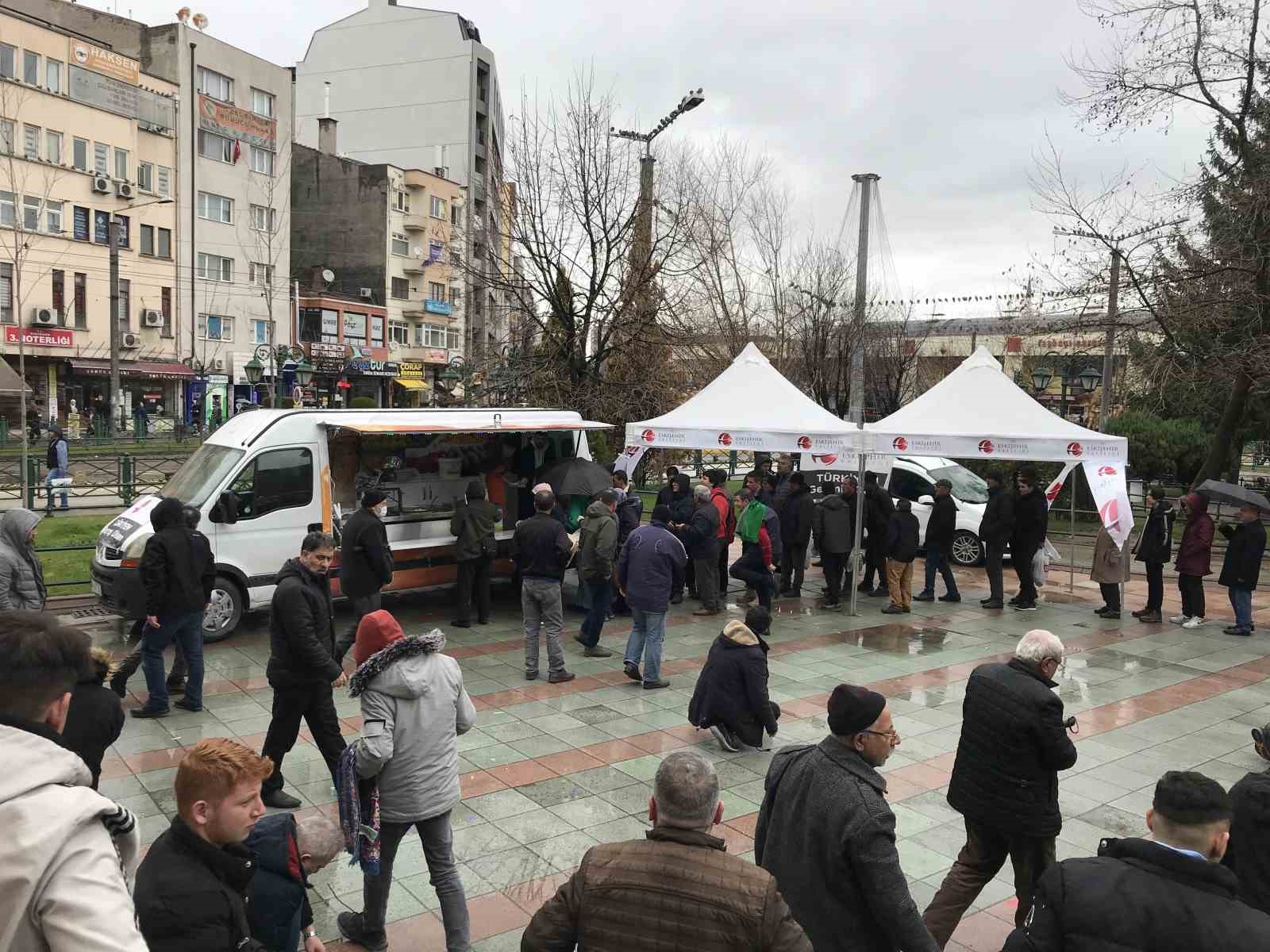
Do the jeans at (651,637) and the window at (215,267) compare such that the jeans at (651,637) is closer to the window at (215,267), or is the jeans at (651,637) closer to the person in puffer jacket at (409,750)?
the person in puffer jacket at (409,750)

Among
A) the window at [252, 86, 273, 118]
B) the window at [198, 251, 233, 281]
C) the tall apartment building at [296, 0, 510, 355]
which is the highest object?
the tall apartment building at [296, 0, 510, 355]

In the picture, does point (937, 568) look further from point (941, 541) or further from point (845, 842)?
point (845, 842)

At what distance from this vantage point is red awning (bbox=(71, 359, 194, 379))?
39375mm

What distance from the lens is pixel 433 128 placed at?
62.8m

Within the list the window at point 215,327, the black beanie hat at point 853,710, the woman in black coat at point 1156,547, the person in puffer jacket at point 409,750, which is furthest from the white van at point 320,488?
the window at point 215,327

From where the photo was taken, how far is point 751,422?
13086mm

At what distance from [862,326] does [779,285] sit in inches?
164

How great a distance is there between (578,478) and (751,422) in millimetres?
2568

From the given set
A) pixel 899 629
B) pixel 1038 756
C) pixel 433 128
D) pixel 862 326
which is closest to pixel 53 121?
pixel 433 128

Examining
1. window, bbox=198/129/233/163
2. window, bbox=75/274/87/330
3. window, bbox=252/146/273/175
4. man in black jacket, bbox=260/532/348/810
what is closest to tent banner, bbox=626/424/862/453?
man in black jacket, bbox=260/532/348/810

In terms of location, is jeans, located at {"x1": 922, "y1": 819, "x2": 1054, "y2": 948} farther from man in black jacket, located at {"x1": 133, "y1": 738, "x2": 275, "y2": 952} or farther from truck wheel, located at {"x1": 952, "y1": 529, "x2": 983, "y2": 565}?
truck wheel, located at {"x1": 952, "y1": 529, "x2": 983, "y2": 565}

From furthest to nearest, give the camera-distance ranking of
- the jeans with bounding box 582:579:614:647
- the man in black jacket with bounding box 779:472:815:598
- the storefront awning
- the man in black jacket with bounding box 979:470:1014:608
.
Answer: the storefront awning → the man in black jacket with bounding box 779:472:815:598 → the man in black jacket with bounding box 979:470:1014:608 → the jeans with bounding box 582:579:614:647

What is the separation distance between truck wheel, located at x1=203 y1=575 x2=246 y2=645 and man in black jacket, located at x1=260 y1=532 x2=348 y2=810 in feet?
14.3

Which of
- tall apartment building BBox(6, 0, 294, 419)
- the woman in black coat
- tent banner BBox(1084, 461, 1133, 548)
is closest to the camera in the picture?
tent banner BBox(1084, 461, 1133, 548)
